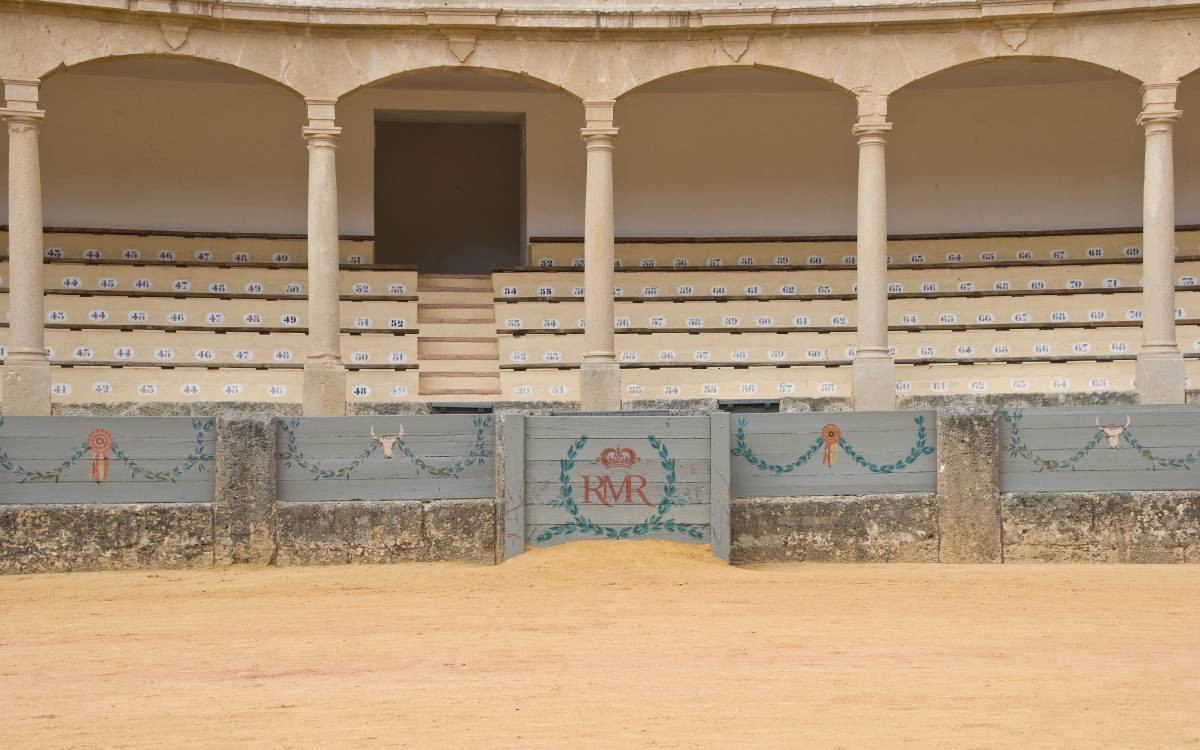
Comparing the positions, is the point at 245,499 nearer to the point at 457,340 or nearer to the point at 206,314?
the point at 206,314

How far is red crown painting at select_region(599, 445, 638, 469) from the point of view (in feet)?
37.7

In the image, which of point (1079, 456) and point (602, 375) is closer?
point (1079, 456)

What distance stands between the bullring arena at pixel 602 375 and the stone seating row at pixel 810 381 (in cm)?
7

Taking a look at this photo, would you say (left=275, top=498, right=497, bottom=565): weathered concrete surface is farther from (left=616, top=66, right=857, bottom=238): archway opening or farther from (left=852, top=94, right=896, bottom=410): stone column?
(left=616, top=66, right=857, bottom=238): archway opening

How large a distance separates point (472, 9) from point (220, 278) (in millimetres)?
5067

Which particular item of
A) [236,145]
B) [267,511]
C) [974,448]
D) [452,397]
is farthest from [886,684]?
[236,145]

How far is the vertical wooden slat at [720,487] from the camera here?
37.5 feet

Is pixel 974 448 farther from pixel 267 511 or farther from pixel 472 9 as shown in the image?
pixel 472 9

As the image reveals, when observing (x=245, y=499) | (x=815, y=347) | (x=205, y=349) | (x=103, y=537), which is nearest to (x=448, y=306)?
(x=205, y=349)

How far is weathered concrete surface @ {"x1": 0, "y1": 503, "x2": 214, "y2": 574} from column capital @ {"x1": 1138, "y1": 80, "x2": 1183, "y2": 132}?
1174 cm

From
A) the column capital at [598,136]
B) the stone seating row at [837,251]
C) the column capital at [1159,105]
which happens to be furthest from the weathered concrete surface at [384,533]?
the column capital at [1159,105]

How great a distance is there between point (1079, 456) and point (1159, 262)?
571cm

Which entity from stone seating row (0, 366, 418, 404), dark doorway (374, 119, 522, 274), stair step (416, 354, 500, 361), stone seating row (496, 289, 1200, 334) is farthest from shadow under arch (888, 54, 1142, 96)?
dark doorway (374, 119, 522, 274)

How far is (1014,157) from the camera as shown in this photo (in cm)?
2133
